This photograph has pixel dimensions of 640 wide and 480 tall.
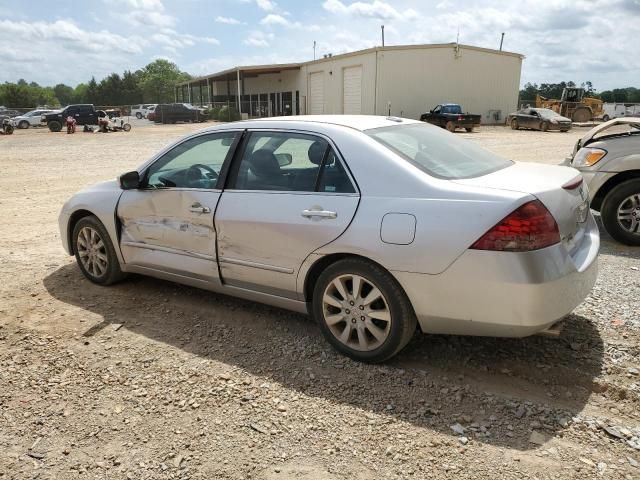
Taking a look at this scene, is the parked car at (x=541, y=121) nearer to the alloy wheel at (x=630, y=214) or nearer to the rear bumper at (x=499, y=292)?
the alloy wheel at (x=630, y=214)

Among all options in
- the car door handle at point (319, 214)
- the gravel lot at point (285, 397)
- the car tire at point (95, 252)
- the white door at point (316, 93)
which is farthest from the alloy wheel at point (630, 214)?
the white door at point (316, 93)

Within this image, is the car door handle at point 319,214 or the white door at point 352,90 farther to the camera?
the white door at point 352,90

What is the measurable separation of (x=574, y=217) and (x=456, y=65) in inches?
1391

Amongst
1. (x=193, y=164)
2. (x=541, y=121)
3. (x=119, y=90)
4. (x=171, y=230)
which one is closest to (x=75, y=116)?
(x=541, y=121)

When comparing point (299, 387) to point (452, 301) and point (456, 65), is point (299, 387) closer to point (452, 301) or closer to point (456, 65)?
point (452, 301)

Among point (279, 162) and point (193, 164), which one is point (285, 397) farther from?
point (193, 164)

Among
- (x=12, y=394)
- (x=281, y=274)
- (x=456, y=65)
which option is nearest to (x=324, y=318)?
(x=281, y=274)

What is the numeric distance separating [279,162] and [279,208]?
0.49 m

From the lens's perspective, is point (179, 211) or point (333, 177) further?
point (179, 211)

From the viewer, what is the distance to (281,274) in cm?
365

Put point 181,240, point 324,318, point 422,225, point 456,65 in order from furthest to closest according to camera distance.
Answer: point 456,65, point 181,240, point 324,318, point 422,225

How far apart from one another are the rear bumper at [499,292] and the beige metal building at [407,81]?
105ft

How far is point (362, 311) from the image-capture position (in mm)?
3340

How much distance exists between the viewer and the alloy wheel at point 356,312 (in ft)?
10.8
